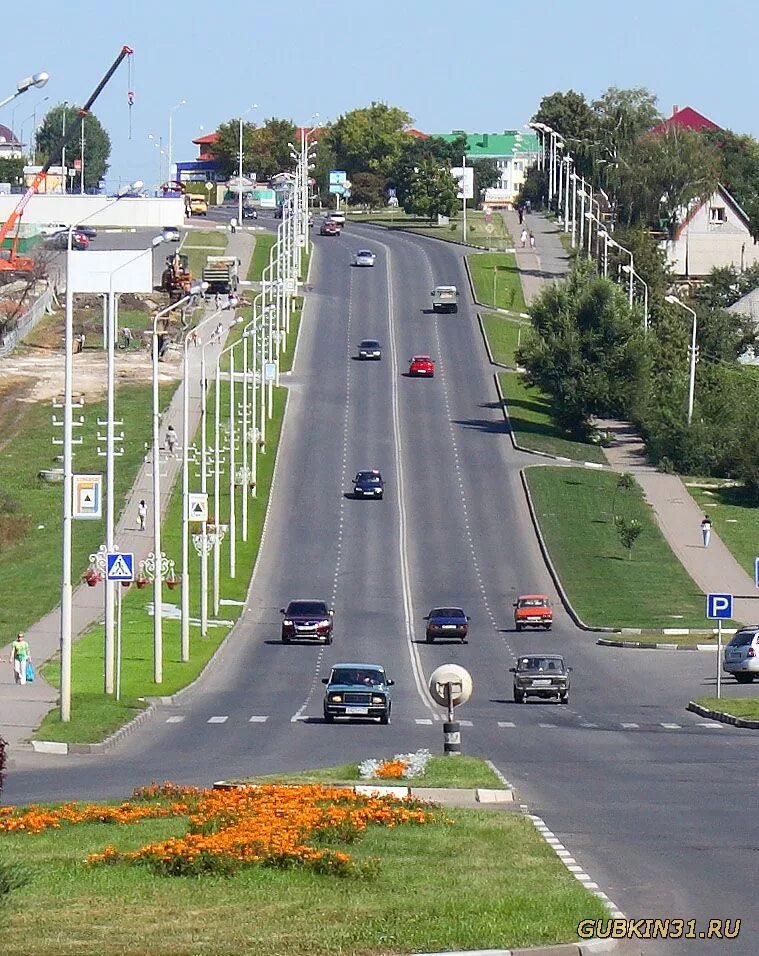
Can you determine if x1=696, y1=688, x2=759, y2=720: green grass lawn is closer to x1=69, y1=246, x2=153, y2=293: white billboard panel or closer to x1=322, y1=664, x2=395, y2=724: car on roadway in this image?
x1=322, y1=664, x2=395, y2=724: car on roadway

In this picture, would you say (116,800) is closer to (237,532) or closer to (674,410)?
(237,532)

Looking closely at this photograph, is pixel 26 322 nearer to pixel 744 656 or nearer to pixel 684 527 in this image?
pixel 684 527

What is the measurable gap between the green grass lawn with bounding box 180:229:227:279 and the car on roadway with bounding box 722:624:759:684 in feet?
374

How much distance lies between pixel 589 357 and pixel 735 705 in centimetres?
7253

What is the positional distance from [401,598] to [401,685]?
22.5 meters

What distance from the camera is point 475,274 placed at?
16650 centimetres

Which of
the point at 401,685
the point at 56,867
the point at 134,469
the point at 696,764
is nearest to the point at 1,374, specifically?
the point at 134,469

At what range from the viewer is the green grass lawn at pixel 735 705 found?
1535 inches

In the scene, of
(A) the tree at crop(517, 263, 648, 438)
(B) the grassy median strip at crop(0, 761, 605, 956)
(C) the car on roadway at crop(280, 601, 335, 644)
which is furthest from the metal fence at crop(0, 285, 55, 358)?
(B) the grassy median strip at crop(0, 761, 605, 956)

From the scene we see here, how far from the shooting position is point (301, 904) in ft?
46.4

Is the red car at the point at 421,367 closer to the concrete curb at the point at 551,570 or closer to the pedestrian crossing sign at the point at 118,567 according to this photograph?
the concrete curb at the point at 551,570

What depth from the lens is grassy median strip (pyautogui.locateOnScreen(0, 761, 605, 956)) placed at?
42.0 feet

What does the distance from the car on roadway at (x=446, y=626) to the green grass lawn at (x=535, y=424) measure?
141 feet

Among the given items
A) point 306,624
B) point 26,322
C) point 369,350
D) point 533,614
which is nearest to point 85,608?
point 306,624
